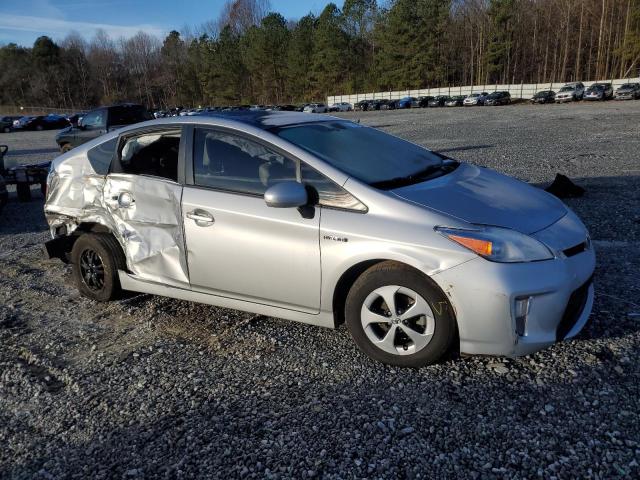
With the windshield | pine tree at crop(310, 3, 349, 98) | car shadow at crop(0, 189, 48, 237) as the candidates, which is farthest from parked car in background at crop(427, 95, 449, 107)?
the windshield

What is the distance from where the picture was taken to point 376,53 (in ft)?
255

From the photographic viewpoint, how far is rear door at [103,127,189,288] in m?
3.96

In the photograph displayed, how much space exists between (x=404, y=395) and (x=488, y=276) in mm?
822

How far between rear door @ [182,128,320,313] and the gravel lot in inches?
17.2

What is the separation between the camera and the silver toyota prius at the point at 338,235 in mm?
2979

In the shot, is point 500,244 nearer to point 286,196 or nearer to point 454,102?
point 286,196

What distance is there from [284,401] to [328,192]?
131cm

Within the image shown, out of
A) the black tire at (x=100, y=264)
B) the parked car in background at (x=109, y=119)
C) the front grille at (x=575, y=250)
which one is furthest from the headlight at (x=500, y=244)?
the parked car in background at (x=109, y=119)

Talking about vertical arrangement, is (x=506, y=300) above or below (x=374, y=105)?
above

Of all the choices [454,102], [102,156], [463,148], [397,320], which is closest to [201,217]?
[102,156]

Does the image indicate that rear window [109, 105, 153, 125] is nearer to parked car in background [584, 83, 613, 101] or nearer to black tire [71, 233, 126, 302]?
black tire [71, 233, 126, 302]

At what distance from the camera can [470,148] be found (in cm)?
1501

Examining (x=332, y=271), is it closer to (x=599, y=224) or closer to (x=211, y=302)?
(x=211, y=302)

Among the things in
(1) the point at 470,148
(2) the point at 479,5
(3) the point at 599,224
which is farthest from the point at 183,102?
(3) the point at 599,224
